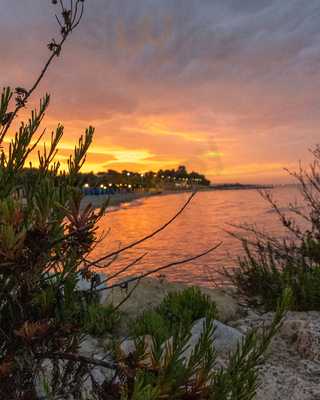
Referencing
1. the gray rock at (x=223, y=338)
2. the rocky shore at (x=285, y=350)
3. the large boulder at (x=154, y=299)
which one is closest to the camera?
the rocky shore at (x=285, y=350)

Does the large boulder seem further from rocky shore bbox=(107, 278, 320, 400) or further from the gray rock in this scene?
the gray rock

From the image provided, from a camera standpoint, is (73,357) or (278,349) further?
(278,349)

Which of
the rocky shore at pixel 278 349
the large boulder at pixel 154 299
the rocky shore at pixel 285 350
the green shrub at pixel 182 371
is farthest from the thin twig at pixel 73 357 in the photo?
the large boulder at pixel 154 299

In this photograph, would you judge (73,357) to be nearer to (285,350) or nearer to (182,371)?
(182,371)

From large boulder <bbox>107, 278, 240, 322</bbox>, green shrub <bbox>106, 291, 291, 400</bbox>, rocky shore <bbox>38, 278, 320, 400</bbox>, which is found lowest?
large boulder <bbox>107, 278, 240, 322</bbox>

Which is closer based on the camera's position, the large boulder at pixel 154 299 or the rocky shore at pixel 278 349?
the rocky shore at pixel 278 349

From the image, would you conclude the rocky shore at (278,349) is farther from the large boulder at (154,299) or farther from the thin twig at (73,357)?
the thin twig at (73,357)

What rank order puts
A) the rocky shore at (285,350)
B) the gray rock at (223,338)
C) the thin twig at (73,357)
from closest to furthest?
the thin twig at (73,357) → the rocky shore at (285,350) → the gray rock at (223,338)

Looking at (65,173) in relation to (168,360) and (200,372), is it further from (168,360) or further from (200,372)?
(200,372)

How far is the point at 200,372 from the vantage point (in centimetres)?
189

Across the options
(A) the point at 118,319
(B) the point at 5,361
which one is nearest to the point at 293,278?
(A) the point at 118,319

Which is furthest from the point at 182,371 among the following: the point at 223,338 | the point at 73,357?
the point at 223,338

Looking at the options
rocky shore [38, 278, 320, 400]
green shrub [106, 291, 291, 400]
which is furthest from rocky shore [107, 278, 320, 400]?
green shrub [106, 291, 291, 400]

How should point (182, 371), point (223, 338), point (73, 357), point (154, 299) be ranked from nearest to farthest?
point (73, 357) < point (182, 371) < point (223, 338) < point (154, 299)
